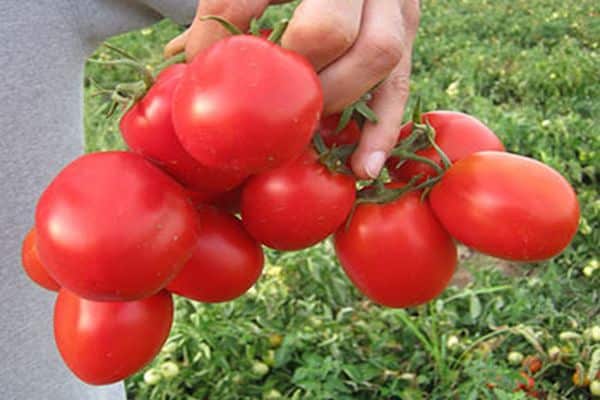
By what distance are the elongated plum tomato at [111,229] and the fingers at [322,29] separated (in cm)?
17

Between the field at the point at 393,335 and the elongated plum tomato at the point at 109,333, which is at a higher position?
the elongated plum tomato at the point at 109,333

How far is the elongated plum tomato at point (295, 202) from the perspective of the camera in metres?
0.63

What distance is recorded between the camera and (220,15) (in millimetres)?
626

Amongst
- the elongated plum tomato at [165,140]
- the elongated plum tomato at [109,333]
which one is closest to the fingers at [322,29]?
the elongated plum tomato at [165,140]

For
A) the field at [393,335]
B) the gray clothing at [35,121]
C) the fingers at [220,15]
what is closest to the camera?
the fingers at [220,15]

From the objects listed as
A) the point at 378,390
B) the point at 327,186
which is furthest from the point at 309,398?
the point at 327,186

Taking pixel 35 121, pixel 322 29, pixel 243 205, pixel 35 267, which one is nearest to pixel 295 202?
pixel 243 205

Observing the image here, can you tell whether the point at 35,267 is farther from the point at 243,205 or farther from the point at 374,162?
the point at 374,162

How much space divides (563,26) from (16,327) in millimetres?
5076

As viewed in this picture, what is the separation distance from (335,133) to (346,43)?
0.10 metres

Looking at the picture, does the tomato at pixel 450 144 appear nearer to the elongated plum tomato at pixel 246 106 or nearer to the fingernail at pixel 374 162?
the fingernail at pixel 374 162

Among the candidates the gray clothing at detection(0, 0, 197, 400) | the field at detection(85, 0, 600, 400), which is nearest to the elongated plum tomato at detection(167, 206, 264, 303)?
the gray clothing at detection(0, 0, 197, 400)

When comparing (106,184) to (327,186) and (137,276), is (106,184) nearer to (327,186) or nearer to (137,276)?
(137,276)

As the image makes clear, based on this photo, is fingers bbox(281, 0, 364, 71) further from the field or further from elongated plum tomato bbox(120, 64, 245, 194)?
the field
